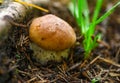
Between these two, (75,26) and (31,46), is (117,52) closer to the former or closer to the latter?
(75,26)

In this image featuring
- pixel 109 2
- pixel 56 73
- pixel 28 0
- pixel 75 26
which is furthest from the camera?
pixel 109 2

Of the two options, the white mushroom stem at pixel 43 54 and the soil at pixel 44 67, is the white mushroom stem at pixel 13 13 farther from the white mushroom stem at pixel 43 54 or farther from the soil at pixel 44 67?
the white mushroom stem at pixel 43 54

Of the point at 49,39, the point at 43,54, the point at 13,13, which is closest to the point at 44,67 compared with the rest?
the point at 43,54

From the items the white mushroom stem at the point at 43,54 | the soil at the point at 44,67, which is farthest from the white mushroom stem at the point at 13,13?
the white mushroom stem at the point at 43,54

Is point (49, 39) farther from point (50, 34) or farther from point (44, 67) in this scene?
point (44, 67)

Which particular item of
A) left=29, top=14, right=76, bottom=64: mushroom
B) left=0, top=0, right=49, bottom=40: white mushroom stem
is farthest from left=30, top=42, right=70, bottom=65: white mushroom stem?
left=0, top=0, right=49, bottom=40: white mushroom stem

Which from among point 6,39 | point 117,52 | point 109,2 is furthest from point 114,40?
point 6,39

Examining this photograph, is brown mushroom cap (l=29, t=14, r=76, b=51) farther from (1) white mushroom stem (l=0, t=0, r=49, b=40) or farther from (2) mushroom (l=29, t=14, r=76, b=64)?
(1) white mushroom stem (l=0, t=0, r=49, b=40)
